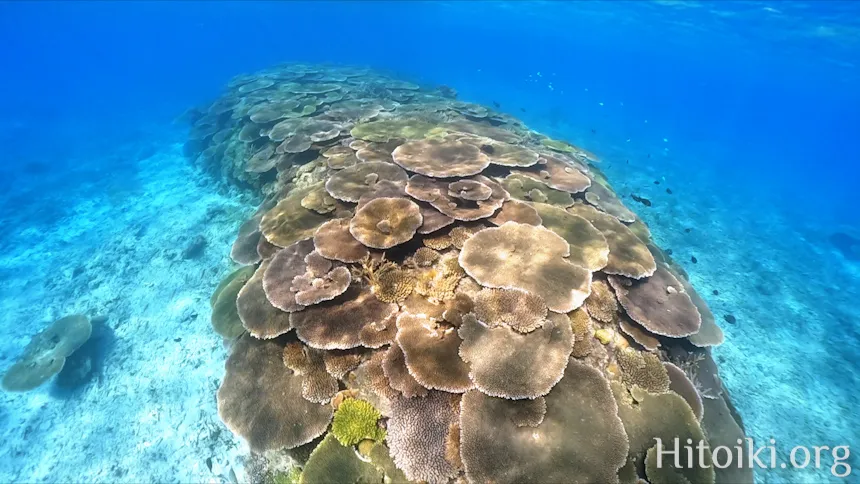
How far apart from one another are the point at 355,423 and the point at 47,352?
11.2 m

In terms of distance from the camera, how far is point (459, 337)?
4.27m

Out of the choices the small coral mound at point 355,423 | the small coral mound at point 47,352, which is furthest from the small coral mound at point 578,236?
the small coral mound at point 47,352

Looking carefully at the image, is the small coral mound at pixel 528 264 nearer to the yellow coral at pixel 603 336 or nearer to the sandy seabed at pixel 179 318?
the yellow coral at pixel 603 336

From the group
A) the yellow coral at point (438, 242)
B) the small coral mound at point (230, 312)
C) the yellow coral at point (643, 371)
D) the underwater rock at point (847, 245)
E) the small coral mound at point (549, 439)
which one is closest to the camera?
the small coral mound at point (549, 439)

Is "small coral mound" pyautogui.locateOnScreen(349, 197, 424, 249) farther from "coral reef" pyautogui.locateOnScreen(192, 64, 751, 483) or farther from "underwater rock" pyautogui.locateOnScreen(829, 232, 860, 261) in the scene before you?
"underwater rock" pyautogui.locateOnScreen(829, 232, 860, 261)

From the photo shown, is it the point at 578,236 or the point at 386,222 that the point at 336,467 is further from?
the point at 578,236

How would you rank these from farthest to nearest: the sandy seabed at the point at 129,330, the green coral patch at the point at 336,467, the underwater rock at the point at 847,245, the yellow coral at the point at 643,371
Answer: the underwater rock at the point at 847,245 < the sandy seabed at the point at 129,330 < the yellow coral at the point at 643,371 < the green coral patch at the point at 336,467

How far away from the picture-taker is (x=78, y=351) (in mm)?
9734

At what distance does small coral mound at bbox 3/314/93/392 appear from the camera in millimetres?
9156

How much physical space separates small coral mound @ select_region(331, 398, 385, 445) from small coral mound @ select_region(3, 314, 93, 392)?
986cm

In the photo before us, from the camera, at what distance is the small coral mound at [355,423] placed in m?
4.12

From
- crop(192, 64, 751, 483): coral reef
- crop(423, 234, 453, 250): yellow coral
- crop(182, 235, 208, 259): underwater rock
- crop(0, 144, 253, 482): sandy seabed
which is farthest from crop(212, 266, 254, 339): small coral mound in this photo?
crop(182, 235, 208, 259): underwater rock

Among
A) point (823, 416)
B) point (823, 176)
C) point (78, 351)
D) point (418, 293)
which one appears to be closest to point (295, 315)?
point (418, 293)

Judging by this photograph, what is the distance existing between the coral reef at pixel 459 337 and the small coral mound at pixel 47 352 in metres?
6.50
